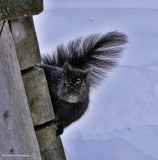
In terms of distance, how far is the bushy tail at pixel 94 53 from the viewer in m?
3.67

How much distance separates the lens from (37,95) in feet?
9.77

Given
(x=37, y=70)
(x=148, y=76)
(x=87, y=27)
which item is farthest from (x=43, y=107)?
(x=87, y=27)

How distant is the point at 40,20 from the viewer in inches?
211

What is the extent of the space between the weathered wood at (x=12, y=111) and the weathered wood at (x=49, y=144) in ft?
0.47

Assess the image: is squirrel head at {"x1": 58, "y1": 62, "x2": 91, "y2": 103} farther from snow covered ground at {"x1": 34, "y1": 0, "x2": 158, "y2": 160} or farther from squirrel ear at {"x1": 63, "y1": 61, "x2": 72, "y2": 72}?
snow covered ground at {"x1": 34, "y1": 0, "x2": 158, "y2": 160}

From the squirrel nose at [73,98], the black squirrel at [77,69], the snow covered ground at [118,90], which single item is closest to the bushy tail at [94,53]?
the black squirrel at [77,69]

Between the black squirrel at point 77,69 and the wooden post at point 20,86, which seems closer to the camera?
the wooden post at point 20,86

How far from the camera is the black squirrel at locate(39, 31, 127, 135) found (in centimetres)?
360

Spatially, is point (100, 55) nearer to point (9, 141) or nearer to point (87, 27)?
point (9, 141)

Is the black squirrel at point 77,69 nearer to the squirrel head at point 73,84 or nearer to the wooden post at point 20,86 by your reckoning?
the squirrel head at point 73,84

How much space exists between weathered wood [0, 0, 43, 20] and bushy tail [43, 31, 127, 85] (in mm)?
1098

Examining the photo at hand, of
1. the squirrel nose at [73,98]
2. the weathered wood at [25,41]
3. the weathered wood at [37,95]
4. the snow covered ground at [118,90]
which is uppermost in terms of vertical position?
the weathered wood at [25,41]

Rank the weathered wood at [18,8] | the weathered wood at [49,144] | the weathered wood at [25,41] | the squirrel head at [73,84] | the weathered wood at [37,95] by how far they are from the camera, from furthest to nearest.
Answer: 1. the squirrel head at [73,84]
2. the weathered wood at [49,144]
3. the weathered wood at [37,95]
4. the weathered wood at [25,41]
5. the weathered wood at [18,8]

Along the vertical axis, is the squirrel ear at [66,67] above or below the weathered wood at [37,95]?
below
